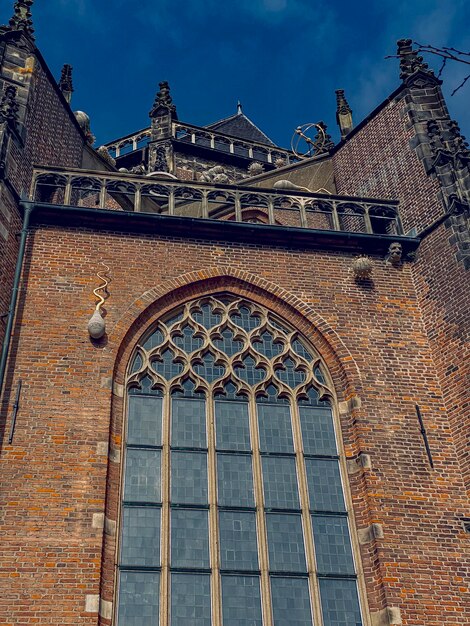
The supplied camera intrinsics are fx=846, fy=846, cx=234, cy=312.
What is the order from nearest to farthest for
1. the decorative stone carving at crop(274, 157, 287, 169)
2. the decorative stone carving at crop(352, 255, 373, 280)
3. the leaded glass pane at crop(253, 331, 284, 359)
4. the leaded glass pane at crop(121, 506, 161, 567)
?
the leaded glass pane at crop(121, 506, 161, 567) → the leaded glass pane at crop(253, 331, 284, 359) → the decorative stone carving at crop(352, 255, 373, 280) → the decorative stone carving at crop(274, 157, 287, 169)

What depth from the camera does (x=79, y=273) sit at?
1213 cm

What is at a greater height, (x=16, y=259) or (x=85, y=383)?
(x=16, y=259)

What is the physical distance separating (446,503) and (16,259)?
6655 mm

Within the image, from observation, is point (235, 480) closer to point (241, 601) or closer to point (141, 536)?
point (141, 536)

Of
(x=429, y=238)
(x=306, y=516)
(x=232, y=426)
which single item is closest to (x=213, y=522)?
(x=306, y=516)

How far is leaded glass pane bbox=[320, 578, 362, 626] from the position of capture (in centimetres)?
966

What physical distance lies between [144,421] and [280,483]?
194 cm

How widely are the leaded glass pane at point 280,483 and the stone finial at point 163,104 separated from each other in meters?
15.2

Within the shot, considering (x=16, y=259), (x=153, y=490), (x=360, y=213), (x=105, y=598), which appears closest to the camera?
(x=105, y=598)

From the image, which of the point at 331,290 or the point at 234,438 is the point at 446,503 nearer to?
the point at 234,438

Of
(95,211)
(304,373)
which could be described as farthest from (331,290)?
(95,211)

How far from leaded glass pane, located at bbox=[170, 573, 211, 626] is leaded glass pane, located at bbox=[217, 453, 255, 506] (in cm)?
106

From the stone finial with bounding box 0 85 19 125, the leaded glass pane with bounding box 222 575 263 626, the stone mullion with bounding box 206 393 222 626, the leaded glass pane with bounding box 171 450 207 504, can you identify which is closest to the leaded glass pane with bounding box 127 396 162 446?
the leaded glass pane with bounding box 171 450 207 504

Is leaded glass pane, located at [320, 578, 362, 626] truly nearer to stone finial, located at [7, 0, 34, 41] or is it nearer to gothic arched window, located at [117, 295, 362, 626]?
gothic arched window, located at [117, 295, 362, 626]
